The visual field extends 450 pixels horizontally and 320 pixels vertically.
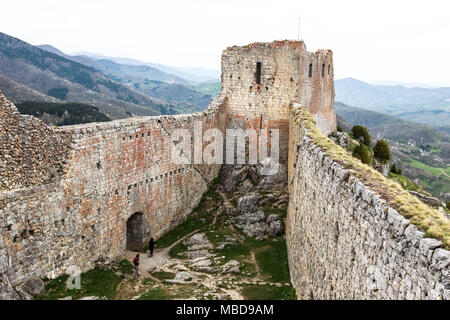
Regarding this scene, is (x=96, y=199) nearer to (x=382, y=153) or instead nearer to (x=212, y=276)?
(x=212, y=276)

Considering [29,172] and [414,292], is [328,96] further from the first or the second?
[414,292]

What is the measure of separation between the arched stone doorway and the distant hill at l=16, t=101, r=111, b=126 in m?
72.0

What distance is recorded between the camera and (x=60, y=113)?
3720 inches

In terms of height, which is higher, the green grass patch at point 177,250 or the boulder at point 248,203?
the boulder at point 248,203

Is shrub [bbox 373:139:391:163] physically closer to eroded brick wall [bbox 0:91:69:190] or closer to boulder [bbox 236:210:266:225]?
boulder [bbox 236:210:266:225]

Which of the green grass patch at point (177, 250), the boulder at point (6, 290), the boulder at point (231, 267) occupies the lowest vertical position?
the green grass patch at point (177, 250)

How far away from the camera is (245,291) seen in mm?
14922

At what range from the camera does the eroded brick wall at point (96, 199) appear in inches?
536

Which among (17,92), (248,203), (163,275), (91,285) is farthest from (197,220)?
(17,92)

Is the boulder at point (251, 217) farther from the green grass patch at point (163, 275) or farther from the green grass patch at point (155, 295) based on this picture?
the green grass patch at point (155, 295)

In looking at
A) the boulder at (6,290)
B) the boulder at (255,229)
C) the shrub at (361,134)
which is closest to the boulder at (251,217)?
the boulder at (255,229)

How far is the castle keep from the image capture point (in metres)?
7.07

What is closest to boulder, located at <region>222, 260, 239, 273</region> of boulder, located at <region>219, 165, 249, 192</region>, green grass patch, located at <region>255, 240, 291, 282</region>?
green grass patch, located at <region>255, 240, 291, 282</region>

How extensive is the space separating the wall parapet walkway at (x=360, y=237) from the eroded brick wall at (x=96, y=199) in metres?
7.80
